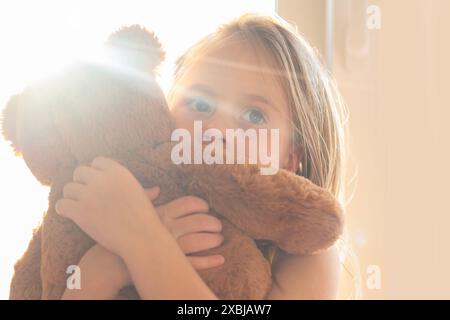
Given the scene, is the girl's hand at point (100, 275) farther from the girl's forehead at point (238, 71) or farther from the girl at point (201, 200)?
the girl's forehead at point (238, 71)

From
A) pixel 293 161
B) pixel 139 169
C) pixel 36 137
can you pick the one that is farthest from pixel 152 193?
pixel 293 161

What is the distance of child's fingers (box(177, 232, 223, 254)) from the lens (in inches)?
19.2

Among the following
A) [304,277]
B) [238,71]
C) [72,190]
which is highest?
[238,71]

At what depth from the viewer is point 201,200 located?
0.50 meters

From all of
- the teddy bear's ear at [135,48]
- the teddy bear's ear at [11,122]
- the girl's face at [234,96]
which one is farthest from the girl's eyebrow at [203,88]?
the teddy bear's ear at [11,122]

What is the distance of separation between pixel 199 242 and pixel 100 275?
10cm

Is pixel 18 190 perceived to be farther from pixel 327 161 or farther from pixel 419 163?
pixel 419 163

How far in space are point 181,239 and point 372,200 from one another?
526 mm

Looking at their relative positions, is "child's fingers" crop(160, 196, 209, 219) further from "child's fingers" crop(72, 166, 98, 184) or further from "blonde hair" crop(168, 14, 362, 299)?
"blonde hair" crop(168, 14, 362, 299)

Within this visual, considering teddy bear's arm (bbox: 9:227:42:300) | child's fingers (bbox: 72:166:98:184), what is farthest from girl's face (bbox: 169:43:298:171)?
teddy bear's arm (bbox: 9:227:42:300)

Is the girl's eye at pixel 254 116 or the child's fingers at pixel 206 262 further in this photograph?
the girl's eye at pixel 254 116

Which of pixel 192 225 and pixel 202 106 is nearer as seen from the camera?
pixel 192 225

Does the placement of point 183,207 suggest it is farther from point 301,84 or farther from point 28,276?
point 301,84
